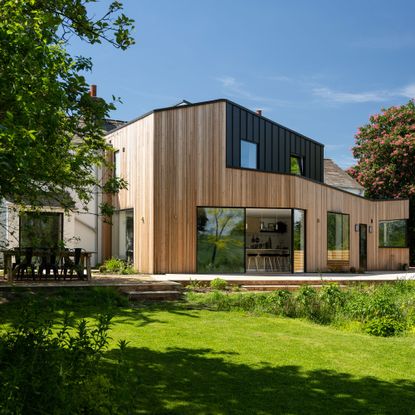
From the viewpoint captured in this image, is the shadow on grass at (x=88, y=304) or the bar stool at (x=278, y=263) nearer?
the shadow on grass at (x=88, y=304)

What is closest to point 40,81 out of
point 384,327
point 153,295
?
point 384,327

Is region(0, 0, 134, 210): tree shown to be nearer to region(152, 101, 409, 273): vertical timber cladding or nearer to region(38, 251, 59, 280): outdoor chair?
region(38, 251, 59, 280): outdoor chair

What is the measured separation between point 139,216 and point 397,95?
2139cm

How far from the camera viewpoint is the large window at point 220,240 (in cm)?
1705

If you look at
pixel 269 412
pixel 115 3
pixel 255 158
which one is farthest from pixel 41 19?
pixel 255 158

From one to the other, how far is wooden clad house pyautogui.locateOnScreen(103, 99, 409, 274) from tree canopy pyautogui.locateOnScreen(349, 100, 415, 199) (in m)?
11.2

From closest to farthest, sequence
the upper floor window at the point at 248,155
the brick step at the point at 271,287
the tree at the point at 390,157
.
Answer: the brick step at the point at 271,287 < the upper floor window at the point at 248,155 < the tree at the point at 390,157

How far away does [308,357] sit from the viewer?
20.4ft

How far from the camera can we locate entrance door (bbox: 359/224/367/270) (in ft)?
72.8

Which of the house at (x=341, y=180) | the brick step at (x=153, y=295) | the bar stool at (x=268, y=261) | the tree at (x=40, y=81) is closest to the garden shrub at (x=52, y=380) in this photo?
the tree at (x=40, y=81)

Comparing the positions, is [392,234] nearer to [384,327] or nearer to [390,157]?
[390,157]

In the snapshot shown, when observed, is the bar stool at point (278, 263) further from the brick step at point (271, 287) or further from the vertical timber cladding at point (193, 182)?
the brick step at point (271, 287)

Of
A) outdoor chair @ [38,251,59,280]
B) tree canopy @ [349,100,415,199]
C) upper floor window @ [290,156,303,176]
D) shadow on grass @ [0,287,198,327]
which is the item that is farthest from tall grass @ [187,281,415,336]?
tree canopy @ [349,100,415,199]

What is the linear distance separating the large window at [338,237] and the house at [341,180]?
8.19 metres
